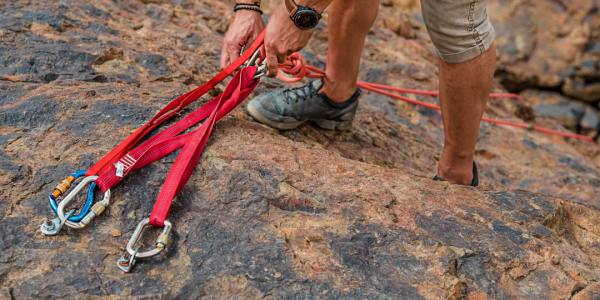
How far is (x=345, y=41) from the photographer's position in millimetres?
2574

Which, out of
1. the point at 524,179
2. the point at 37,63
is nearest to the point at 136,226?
the point at 37,63

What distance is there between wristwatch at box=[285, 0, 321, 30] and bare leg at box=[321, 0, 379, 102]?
557 mm

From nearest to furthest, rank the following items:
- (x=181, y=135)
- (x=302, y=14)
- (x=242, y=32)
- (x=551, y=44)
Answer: (x=302, y=14) < (x=181, y=135) < (x=242, y=32) < (x=551, y=44)

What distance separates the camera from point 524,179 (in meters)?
3.56

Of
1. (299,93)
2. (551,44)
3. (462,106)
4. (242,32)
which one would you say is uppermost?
(242,32)

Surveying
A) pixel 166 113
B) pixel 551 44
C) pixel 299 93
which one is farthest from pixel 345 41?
pixel 551 44

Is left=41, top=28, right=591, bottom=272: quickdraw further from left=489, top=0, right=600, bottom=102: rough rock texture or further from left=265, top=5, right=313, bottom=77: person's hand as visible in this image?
left=489, top=0, right=600, bottom=102: rough rock texture

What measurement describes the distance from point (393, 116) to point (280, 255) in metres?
2.12

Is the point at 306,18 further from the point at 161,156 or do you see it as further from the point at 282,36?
the point at 161,156

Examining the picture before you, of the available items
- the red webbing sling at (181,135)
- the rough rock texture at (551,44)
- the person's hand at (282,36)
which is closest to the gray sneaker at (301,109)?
the red webbing sling at (181,135)

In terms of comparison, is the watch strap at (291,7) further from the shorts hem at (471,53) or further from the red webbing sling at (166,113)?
the shorts hem at (471,53)

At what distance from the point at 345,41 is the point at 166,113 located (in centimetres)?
87

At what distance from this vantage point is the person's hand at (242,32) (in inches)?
90.0

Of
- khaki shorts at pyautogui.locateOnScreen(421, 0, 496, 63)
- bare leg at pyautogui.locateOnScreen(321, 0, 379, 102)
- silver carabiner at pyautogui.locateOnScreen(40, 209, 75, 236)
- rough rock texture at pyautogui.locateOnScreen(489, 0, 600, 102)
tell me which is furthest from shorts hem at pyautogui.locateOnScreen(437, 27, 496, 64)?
rough rock texture at pyautogui.locateOnScreen(489, 0, 600, 102)
